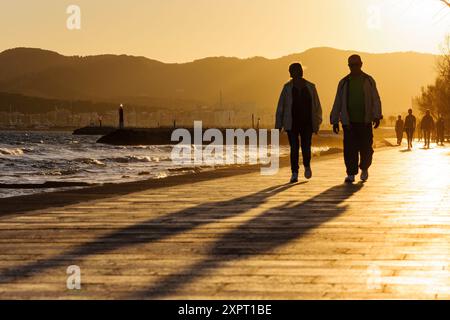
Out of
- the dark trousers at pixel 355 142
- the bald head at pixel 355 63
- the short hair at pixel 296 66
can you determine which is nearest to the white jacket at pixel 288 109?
the short hair at pixel 296 66

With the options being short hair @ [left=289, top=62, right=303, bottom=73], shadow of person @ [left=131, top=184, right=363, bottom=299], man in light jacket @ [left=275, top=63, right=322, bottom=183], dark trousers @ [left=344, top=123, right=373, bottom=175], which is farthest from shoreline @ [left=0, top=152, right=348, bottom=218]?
shadow of person @ [left=131, top=184, right=363, bottom=299]

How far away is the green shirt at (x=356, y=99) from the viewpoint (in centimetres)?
1404

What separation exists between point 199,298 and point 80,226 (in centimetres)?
372

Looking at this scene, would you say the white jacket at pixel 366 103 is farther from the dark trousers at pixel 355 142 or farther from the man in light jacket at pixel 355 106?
the dark trousers at pixel 355 142

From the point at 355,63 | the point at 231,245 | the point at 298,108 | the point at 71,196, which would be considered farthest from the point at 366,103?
the point at 231,245

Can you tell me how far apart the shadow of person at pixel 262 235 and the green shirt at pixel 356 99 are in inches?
123

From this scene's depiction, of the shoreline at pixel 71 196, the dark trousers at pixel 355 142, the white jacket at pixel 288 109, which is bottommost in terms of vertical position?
the shoreline at pixel 71 196

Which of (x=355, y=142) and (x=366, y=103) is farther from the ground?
(x=366, y=103)

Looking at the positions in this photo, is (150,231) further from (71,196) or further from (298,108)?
(298,108)

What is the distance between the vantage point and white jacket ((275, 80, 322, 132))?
46.4 feet

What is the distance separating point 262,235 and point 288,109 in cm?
716

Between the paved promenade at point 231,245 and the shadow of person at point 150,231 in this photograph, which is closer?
the paved promenade at point 231,245

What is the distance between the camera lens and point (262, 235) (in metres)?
7.20

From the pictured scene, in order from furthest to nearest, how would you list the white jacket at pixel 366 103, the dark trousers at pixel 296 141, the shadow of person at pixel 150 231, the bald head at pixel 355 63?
the dark trousers at pixel 296 141
the white jacket at pixel 366 103
the bald head at pixel 355 63
the shadow of person at pixel 150 231
